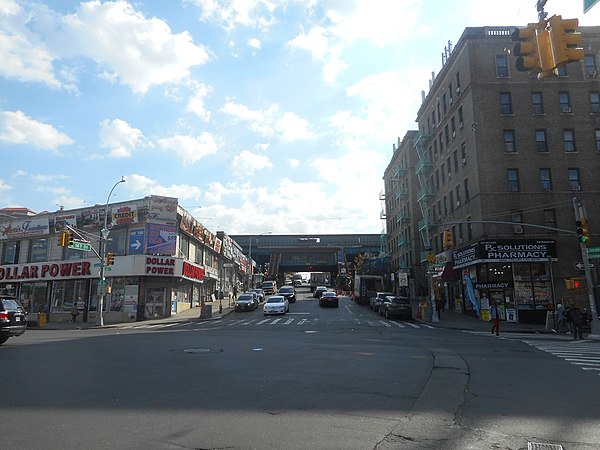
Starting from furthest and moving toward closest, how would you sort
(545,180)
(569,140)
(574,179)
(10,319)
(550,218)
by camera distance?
(569,140) < (545,180) < (574,179) < (550,218) < (10,319)

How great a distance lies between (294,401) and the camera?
811 cm

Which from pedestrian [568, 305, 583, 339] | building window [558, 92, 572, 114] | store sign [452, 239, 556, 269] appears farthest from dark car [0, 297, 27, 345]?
building window [558, 92, 572, 114]

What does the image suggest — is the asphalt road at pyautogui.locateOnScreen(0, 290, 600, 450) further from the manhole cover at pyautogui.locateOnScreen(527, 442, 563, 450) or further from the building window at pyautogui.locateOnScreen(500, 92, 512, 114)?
the building window at pyautogui.locateOnScreen(500, 92, 512, 114)

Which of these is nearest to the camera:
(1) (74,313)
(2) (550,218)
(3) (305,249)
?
(2) (550,218)

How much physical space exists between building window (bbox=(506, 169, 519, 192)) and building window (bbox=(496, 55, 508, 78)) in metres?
8.35

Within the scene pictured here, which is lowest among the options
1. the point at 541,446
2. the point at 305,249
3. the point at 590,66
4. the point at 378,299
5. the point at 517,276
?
the point at 541,446

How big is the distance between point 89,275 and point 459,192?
34.7m

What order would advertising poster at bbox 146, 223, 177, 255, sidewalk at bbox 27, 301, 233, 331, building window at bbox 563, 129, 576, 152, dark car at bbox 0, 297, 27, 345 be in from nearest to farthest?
dark car at bbox 0, 297, 27, 345, sidewalk at bbox 27, 301, 233, 331, building window at bbox 563, 129, 576, 152, advertising poster at bbox 146, 223, 177, 255

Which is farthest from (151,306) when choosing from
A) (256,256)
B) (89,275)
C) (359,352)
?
(256,256)

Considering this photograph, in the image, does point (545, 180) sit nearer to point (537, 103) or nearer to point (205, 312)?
point (537, 103)

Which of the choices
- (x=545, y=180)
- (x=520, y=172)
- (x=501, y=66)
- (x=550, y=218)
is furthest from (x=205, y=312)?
(x=501, y=66)

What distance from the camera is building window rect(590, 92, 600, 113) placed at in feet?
129

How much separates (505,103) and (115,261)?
3623 cm

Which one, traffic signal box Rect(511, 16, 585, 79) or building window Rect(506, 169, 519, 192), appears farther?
building window Rect(506, 169, 519, 192)
